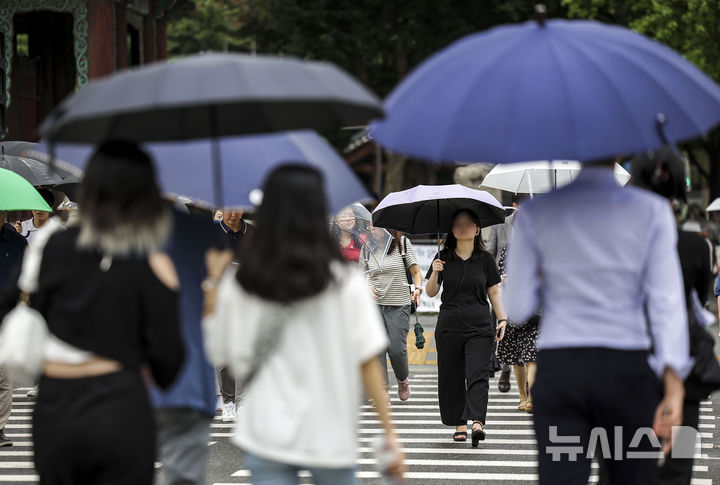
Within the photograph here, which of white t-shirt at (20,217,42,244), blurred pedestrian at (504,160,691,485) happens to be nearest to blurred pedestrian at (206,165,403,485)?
blurred pedestrian at (504,160,691,485)

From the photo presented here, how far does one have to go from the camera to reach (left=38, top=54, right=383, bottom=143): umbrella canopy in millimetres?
3930

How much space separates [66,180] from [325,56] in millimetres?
18679

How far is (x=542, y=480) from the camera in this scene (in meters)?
4.39

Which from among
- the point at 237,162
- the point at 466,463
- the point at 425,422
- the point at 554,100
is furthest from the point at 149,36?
the point at 554,100

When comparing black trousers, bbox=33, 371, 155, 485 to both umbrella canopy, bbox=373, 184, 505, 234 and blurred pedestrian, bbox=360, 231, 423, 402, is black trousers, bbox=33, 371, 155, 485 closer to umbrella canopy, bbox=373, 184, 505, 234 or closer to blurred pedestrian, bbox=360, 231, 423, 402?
umbrella canopy, bbox=373, 184, 505, 234

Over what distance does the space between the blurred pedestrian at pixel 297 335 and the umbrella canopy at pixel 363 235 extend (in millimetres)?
7915

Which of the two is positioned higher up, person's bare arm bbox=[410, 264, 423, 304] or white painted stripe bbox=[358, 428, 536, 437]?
person's bare arm bbox=[410, 264, 423, 304]

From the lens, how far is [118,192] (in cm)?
380

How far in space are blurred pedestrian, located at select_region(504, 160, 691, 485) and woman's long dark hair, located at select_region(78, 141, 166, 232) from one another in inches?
51.0

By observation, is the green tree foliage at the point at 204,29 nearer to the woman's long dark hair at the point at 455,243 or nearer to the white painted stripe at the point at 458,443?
the woman's long dark hair at the point at 455,243

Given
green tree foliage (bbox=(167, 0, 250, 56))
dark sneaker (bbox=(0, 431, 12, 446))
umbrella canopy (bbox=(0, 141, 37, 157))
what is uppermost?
green tree foliage (bbox=(167, 0, 250, 56))

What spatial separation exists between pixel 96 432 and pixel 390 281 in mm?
8571

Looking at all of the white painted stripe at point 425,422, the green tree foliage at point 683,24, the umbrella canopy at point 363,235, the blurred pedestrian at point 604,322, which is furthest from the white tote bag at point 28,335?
the green tree foliage at point 683,24

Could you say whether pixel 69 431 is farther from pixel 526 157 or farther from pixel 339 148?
pixel 339 148
